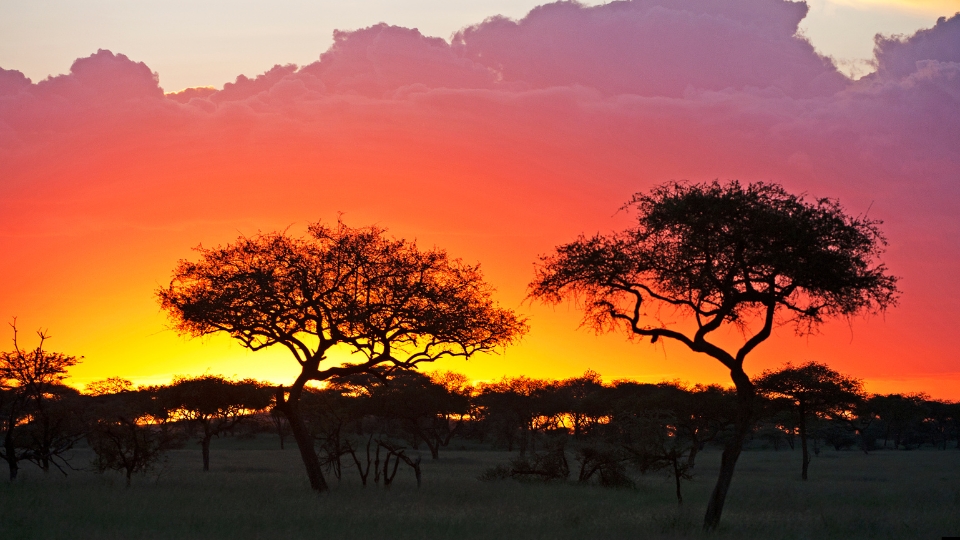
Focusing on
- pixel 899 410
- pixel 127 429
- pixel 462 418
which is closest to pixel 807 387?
pixel 127 429

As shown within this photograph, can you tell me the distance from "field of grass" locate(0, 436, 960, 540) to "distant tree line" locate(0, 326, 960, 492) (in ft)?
6.51

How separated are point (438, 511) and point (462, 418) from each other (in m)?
83.5

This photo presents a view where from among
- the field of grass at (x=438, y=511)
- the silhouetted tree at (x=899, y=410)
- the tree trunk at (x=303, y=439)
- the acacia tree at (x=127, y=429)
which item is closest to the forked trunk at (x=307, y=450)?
the tree trunk at (x=303, y=439)

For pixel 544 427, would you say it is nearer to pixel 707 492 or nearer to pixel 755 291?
pixel 707 492

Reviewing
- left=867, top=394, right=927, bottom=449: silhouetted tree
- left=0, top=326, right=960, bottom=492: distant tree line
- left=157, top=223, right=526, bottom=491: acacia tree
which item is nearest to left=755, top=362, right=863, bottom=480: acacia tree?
left=0, top=326, right=960, bottom=492: distant tree line

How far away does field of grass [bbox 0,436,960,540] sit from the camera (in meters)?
22.6

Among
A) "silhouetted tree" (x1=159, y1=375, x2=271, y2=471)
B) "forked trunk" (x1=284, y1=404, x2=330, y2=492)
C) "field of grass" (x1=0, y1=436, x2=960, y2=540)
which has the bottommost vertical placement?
"field of grass" (x1=0, y1=436, x2=960, y2=540)

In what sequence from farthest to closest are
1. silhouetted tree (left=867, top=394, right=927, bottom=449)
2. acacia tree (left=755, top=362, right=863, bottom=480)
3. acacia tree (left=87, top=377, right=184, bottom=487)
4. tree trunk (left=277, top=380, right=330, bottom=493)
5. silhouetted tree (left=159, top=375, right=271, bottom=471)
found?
silhouetted tree (left=867, top=394, right=927, bottom=449) → silhouetted tree (left=159, top=375, right=271, bottom=471) → acacia tree (left=755, top=362, right=863, bottom=480) → acacia tree (left=87, top=377, right=184, bottom=487) → tree trunk (left=277, top=380, right=330, bottom=493)

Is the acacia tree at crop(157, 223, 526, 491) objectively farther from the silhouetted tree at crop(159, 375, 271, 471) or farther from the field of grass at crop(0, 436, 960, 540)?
the silhouetted tree at crop(159, 375, 271, 471)

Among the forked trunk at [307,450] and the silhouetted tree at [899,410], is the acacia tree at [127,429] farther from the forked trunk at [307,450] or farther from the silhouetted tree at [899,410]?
the silhouetted tree at [899,410]

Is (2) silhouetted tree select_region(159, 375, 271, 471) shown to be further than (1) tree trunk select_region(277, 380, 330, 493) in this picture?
Yes

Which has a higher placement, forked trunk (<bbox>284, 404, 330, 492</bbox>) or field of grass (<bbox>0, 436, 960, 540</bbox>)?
forked trunk (<bbox>284, 404, 330, 492</bbox>)

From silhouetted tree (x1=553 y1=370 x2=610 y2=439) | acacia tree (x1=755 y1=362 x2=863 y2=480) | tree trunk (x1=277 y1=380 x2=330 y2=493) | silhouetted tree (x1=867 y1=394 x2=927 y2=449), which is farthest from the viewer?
silhouetted tree (x1=867 y1=394 x2=927 y2=449)

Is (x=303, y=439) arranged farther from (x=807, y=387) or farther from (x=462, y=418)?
(x=462, y=418)
